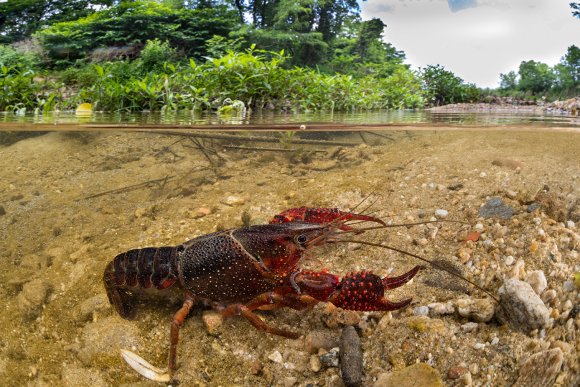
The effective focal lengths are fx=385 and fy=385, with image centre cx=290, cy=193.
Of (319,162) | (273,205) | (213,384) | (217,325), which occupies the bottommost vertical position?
(213,384)

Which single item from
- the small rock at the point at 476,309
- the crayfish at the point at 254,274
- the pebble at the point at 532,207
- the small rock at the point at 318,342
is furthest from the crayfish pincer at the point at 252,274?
the pebble at the point at 532,207

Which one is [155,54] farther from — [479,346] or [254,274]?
[479,346]

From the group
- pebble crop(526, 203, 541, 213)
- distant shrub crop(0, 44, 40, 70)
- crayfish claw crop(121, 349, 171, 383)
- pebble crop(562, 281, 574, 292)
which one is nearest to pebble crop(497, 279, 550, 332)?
pebble crop(562, 281, 574, 292)

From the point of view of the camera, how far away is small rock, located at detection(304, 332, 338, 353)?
6.90 feet

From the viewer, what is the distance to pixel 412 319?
220 cm

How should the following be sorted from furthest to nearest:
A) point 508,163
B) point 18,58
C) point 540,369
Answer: point 18,58 → point 508,163 → point 540,369

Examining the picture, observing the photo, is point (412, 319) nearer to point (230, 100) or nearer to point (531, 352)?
point (531, 352)

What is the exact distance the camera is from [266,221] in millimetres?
3084

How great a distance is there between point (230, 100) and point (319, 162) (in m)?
2.80

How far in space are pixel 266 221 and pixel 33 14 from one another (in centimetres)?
628

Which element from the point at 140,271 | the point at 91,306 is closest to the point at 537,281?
the point at 140,271

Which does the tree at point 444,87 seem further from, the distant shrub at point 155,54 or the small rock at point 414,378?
the small rock at point 414,378

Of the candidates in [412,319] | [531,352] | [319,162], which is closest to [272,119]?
[319,162]

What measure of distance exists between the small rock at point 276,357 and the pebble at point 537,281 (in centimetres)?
154
